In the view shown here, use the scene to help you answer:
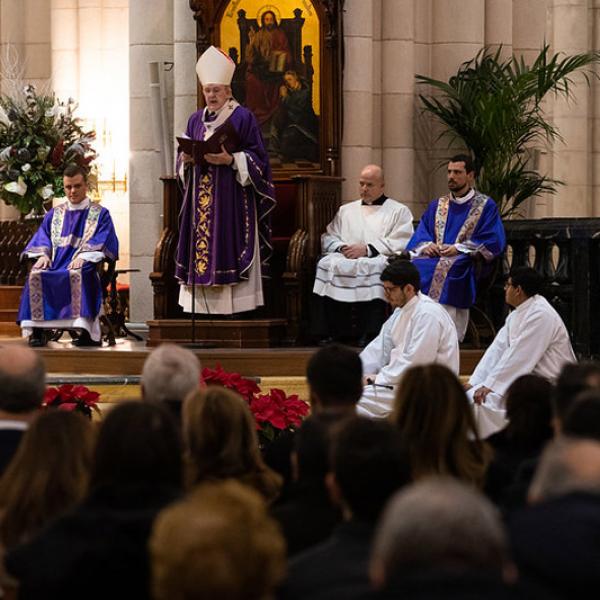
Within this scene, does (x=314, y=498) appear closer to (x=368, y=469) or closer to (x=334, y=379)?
(x=368, y=469)

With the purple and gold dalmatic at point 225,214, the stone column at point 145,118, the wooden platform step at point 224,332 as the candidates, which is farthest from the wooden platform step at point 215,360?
the stone column at point 145,118

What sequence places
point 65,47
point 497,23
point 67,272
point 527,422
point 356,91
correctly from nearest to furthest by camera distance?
point 527,422
point 67,272
point 356,91
point 497,23
point 65,47

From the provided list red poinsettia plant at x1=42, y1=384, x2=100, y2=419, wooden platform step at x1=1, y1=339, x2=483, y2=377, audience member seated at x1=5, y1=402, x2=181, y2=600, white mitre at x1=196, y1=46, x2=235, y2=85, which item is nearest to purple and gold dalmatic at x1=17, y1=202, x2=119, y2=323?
wooden platform step at x1=1, y1=339, x2=483, y2=377

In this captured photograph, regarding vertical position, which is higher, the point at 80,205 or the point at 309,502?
the point at 80,205

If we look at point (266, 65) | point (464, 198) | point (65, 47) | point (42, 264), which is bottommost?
point (42, 264)

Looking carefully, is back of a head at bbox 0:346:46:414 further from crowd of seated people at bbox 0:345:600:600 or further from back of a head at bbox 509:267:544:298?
back of a head at bbox 509:267:544:298

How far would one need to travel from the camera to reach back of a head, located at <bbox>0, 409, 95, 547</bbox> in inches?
159

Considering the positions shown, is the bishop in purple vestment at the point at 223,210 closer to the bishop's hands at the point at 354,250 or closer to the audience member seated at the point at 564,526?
the bishop's hands at the point at 354,250

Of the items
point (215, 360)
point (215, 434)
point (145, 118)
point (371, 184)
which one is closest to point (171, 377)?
point (215, 434)

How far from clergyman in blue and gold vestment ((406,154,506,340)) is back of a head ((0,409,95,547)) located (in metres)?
7.21

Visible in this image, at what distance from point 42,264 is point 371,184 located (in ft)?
8.37

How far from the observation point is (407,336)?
9062 mm

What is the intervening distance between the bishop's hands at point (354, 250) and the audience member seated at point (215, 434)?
22.4ft

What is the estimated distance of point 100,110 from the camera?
55.7 ft
